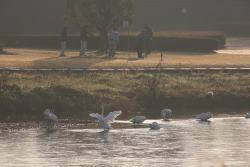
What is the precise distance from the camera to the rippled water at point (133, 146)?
21.1 m

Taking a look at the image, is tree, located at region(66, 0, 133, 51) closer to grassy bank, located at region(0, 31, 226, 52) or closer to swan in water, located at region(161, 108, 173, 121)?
grassy bank, located at region(0, 31, 226, 52)

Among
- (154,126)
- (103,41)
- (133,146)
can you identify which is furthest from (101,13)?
(133,146)

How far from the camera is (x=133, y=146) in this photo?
23.4 metres

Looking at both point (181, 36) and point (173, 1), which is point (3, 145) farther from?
point (173, 1)

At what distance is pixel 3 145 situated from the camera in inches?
917

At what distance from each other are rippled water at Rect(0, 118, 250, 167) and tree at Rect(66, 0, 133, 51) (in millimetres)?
25063

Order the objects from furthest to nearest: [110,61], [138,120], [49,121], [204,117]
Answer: [110,61]
[204,117]
[138,120]
[49,121]

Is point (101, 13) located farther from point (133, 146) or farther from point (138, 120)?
point (133, 146)

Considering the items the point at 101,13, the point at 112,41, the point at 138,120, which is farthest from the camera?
the point at 101,13

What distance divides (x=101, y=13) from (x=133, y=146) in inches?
1173

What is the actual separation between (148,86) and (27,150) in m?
11.8

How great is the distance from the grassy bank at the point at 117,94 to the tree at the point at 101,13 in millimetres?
15318

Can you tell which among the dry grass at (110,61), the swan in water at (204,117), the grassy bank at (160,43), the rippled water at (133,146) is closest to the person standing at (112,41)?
the dry grass at (110,61)

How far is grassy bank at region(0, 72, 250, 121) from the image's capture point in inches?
1185
